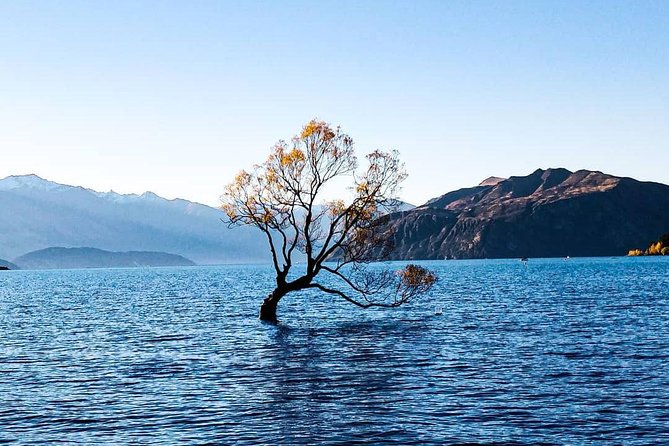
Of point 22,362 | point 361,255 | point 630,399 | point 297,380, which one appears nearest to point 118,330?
point 22,362

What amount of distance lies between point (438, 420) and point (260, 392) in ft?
34.0

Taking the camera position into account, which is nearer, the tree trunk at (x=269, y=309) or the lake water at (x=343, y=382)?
the lake water at (x=343, y=382)

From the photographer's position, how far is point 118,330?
225ft

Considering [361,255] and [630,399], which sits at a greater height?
[361,255]

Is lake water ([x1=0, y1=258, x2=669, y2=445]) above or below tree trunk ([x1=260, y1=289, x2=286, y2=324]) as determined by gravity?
below

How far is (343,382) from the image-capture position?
38.0 m

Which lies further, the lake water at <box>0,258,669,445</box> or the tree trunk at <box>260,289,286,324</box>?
the tree trunk at <box>260,289,286,324</box>

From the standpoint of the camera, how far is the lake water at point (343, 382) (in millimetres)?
27375

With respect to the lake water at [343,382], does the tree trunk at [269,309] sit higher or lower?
higher

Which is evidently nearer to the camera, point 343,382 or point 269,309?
point 343,382

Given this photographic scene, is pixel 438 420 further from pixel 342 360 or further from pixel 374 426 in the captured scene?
pixel 342 360

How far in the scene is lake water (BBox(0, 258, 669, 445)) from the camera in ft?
89.8

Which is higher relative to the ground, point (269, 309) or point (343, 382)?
point (269, 309)

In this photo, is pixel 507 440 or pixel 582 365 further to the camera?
pixel 582 365
